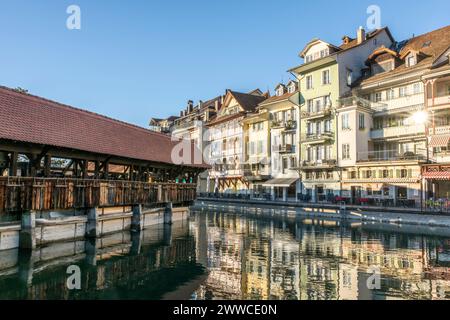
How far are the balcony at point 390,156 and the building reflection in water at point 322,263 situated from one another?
36.7 ft

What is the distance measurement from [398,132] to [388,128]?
1348mm

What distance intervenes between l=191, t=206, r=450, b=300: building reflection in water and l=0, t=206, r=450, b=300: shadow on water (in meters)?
0.04

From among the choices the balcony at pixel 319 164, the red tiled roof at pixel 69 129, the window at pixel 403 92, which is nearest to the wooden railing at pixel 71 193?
the red tiled roof at pixel 69 129

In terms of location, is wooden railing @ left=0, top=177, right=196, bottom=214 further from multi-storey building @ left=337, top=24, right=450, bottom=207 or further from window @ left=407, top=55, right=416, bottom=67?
window @ left=407, top=55, right=416, bottom=67

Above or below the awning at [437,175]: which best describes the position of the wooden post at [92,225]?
below

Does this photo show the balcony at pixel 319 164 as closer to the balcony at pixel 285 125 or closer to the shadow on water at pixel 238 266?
the balcony at pixel 285 125

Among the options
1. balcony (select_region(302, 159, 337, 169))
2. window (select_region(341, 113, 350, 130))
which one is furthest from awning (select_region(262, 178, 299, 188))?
window (select_region(341, 113, 350, 130))

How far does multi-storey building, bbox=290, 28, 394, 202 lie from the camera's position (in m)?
43.2

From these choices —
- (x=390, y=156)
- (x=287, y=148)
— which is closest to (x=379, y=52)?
(x=390, y=156)

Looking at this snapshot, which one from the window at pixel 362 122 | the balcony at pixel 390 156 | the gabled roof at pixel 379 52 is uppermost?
the gabled roof at pixel 379 52

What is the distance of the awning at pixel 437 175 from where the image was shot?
31766 mm
